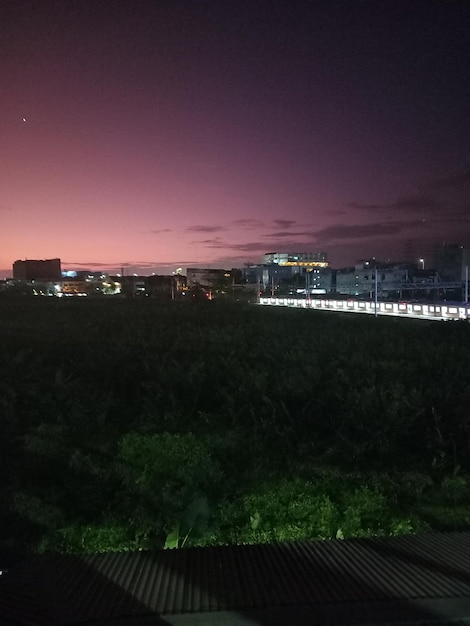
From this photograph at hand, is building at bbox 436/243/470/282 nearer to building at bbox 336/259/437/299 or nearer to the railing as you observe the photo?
building at bbox 336/259/437/299

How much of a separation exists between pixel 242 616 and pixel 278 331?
760 inches

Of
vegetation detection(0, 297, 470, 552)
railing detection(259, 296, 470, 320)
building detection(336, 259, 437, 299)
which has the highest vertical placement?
building detection(336, 259, 437, 299)

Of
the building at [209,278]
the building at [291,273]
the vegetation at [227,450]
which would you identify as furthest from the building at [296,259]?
the vegetation at [227,450]

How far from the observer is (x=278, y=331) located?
22969 millimetres

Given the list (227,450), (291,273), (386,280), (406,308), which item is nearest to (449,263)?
(386,280)

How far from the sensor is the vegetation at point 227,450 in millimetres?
7418

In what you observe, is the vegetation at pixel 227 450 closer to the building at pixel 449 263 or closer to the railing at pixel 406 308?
the railing at pixel 406 308

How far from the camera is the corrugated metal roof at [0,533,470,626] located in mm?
3820

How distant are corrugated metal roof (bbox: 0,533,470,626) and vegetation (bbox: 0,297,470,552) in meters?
2.48

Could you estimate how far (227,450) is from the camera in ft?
30.0

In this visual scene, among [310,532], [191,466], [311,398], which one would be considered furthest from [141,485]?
[311,398]

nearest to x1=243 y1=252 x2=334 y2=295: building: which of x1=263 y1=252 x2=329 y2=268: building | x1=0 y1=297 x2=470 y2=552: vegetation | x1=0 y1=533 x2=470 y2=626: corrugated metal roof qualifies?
x1=263 y1=252 x2=329 y2=268: building

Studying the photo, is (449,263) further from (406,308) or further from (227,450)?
(227,450)

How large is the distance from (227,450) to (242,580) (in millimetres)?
4890
